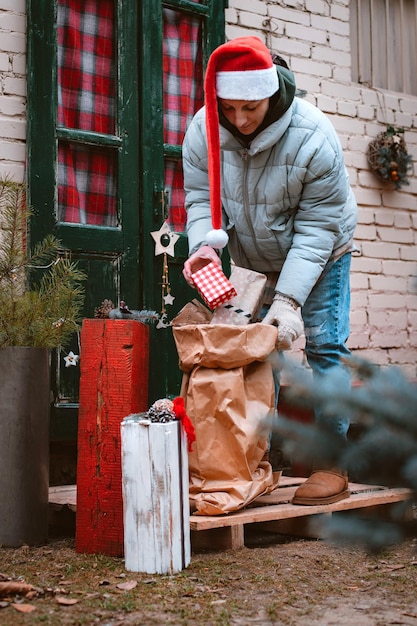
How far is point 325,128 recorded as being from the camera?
3109 mm

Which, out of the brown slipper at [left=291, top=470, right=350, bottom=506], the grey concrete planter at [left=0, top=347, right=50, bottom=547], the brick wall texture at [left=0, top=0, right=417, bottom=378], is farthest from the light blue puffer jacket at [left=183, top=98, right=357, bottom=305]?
the brick wall texture at [left=0, top=0, right=417, bottom=378]

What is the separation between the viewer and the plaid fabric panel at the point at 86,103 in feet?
13.1

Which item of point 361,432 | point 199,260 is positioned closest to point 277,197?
point 199,260

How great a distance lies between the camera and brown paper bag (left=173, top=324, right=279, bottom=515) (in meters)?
2.78

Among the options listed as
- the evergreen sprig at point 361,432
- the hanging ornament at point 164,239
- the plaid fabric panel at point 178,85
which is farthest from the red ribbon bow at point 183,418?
the plaid fabric panel at point 178,85

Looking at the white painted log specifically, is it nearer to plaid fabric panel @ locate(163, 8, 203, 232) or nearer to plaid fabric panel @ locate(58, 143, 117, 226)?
plaid fabric panel @ locate(58, 143, 117, 226)

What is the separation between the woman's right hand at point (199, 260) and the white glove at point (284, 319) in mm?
275

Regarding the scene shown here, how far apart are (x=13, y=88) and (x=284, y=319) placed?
187 cm

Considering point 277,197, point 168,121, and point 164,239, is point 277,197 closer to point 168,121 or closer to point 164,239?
point 164,239

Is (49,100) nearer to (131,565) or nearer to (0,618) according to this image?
(131,565)

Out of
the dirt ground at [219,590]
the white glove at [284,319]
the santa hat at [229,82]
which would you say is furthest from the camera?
the white glove at [284,319]

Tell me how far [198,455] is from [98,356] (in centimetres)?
48

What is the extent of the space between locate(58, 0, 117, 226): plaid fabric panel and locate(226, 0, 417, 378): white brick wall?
1143mm

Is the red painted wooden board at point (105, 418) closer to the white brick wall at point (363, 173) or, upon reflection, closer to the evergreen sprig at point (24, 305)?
the evergreen sprig at point (24, 305)
